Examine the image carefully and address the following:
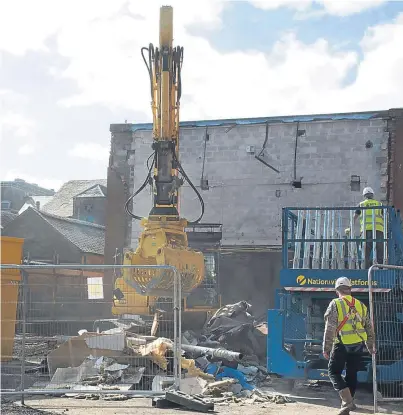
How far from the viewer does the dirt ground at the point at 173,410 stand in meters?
8.41

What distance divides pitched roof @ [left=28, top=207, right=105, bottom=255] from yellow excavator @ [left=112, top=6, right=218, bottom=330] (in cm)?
1980

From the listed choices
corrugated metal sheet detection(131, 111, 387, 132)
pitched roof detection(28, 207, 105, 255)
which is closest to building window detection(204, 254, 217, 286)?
corrugated metal sheet detection(131, 111, 387, 132)

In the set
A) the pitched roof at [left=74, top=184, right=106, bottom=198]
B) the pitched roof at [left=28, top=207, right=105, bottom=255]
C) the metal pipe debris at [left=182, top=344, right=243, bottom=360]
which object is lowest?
the metal pipe debris at [left=182, top=344, right=243, bottom=360]

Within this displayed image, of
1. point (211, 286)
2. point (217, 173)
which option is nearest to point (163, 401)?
point (211, 286)

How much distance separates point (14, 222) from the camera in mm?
35562

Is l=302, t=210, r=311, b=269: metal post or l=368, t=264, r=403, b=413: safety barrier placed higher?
l=302, t=210, r=311, b=269: metal post

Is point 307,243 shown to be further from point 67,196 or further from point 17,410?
point 67,196

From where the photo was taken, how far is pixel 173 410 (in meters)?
8.52

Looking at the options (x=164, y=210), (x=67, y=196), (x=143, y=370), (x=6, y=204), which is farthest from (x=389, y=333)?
(x=6, y=204)

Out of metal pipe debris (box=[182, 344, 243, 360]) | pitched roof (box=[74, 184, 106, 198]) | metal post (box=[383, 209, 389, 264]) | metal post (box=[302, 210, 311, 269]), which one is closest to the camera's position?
metal post (box=[383, 209, 389, 264])

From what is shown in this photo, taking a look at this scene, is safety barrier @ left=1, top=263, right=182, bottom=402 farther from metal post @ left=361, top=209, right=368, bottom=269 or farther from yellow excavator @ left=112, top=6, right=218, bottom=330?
metal post @ left=361, top=209, right=368, bottom=269

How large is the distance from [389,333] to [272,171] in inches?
554

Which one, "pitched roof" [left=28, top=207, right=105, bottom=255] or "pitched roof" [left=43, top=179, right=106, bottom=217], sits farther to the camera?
"pitched roof" [left=43, top=179, right=106, bottom=217]

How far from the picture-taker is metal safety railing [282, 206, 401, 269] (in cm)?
1048
